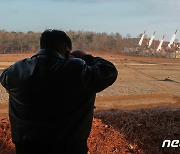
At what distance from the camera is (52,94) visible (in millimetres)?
2174

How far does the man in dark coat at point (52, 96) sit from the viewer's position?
85.5 inches

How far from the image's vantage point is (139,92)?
2120cm

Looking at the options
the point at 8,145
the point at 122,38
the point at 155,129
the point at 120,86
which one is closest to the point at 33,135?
the point at 8,145

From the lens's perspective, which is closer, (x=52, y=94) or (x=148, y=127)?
(x=52, y=94)

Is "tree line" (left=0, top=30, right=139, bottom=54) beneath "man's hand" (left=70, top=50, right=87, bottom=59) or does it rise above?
beneath

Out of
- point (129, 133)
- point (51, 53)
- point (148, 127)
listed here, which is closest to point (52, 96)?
point (51, 53)

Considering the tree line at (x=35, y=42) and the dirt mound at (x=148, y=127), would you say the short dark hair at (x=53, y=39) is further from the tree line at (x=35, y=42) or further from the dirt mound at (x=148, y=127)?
the tree line at (x=35, y=42)

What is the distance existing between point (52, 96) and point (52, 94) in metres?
0.01

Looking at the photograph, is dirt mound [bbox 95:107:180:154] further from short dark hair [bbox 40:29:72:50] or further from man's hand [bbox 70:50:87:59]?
short dark hair [bbox 40:29:72:50]

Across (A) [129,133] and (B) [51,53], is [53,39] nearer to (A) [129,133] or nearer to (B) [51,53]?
(B) [51,53]

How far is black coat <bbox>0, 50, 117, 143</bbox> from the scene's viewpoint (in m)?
2.17

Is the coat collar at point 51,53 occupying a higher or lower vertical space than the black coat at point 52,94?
higher

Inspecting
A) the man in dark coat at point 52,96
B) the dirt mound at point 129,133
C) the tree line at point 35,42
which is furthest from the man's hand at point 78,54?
the tree line at point 35,42

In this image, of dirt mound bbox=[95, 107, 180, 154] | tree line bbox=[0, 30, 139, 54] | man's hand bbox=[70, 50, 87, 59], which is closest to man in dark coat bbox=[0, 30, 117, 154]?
man's hand bbox=[70, 50, 87, 59]
